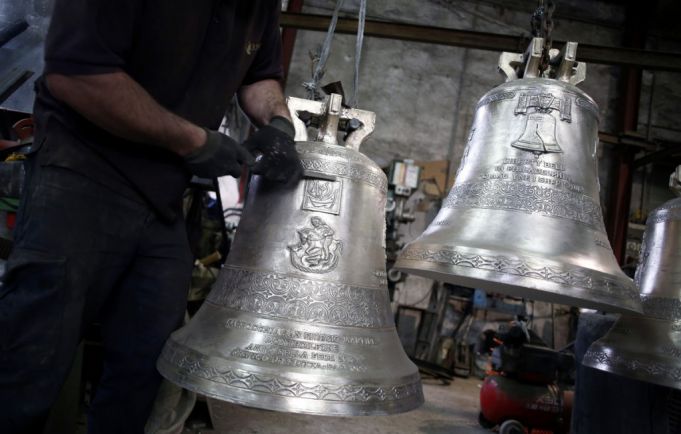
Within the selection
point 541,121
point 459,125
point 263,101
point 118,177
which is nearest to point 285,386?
point 118,177

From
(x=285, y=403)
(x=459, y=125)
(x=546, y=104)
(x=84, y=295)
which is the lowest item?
(x=285, y=403)

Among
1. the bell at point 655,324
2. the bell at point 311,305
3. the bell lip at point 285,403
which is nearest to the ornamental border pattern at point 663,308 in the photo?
the bell at point 655,324

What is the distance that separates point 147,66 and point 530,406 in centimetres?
344

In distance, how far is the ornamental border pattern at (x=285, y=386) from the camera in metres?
0.96

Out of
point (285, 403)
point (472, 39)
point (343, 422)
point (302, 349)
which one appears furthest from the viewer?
point (343, 422)

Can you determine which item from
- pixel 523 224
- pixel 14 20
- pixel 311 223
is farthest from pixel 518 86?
pixel 14 20

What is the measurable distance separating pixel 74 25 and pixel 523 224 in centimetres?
115

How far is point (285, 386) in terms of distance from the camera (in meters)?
0.96

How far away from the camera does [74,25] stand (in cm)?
104

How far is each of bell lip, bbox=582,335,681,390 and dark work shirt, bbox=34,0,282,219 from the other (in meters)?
1.40

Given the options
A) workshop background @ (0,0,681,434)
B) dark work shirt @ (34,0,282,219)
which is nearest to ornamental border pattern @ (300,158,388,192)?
dark work shirt @ (34,0,282,219)

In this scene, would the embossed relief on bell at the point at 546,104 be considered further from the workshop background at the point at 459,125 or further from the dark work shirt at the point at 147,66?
the workshop background at the point at 459,125

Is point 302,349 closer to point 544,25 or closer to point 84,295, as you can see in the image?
point 84,295

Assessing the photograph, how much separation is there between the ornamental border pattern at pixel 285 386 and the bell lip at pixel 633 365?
817mm
